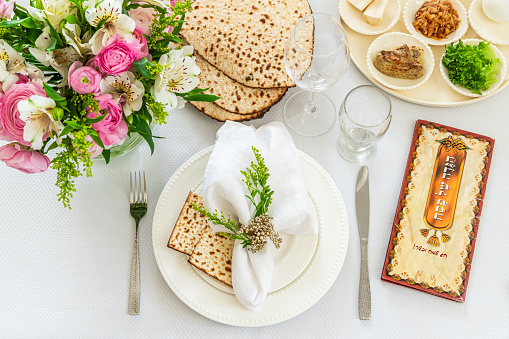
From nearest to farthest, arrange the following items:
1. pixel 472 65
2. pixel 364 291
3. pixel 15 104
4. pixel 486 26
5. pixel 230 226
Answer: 1. pixel 15 104
2. pixel 230 226
3. pixel 364 291
4. pixel 472 65
5. pixel 486 26

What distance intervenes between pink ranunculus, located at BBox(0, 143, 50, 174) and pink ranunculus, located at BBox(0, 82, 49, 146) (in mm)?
71

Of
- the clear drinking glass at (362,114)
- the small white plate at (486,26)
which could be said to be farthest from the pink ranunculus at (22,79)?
the small white plate at (486,26)

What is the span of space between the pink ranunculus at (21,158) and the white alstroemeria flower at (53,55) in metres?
0.14

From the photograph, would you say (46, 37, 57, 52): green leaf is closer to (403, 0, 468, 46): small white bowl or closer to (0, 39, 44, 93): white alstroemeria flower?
(0, 39, 44, 93): white alstroemeria flower

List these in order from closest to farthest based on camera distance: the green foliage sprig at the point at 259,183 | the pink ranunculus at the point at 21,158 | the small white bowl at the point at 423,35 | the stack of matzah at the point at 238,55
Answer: the pink ranunculus at the point at 21,158, the green foliage sprig at the point at 259,183, the stack of matzah at the point at 238,55, the small white bowl at the point at 423,35

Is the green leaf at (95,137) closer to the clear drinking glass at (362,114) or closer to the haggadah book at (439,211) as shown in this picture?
the clear drinking glass at (362,114)

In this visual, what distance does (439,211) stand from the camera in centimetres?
116

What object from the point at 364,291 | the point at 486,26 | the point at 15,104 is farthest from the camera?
the point at 486,26

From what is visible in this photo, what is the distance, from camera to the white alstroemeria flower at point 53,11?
0.73 metres

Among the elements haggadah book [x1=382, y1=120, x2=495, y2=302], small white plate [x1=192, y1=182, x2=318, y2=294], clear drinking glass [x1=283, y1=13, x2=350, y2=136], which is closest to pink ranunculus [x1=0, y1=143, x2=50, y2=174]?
small white plate [x1=192, y1=182, x2=318, y2=294]

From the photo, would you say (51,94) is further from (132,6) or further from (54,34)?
(132,6)

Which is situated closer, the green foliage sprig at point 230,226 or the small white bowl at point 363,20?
the green foliage sprig at point 230,226

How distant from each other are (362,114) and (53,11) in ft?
2.55

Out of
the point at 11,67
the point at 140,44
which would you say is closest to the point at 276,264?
the point at 140,44
